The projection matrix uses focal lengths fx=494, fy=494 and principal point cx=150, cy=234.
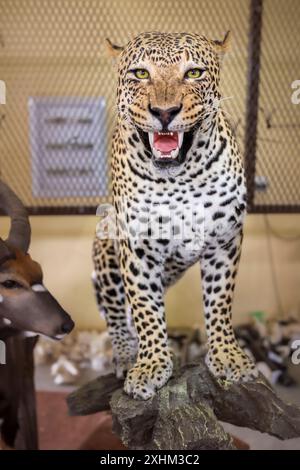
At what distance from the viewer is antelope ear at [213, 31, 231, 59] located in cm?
72

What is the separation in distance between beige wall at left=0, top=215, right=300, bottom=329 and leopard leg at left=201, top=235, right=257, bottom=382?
16mm

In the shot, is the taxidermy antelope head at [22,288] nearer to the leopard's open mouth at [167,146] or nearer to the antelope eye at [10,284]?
the antelope eye at [10,284]

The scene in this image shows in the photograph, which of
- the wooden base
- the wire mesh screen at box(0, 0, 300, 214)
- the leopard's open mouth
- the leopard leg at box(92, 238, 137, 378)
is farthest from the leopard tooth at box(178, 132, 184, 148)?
the wooden base

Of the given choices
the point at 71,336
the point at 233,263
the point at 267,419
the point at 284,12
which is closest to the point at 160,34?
the point at 284,12

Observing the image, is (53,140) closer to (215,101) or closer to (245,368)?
(215,101)

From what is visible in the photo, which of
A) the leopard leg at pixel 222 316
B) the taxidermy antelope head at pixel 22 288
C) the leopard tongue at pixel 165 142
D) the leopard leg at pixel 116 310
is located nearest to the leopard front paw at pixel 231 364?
the leopard leg at pixel 222 316

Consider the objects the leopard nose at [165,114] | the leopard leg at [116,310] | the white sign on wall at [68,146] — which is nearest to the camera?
the leopard nose at [165,114]

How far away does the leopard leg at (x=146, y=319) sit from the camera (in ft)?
2.62

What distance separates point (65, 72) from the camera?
0.77m

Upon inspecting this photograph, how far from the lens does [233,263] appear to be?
0.81 metres

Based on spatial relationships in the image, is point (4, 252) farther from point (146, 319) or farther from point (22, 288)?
point (146, 319)

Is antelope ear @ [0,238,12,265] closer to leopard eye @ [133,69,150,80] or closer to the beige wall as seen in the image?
the beige wall

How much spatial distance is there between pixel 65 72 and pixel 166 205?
260 millimetres

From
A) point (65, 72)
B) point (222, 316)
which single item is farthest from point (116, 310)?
point (65, 72)
